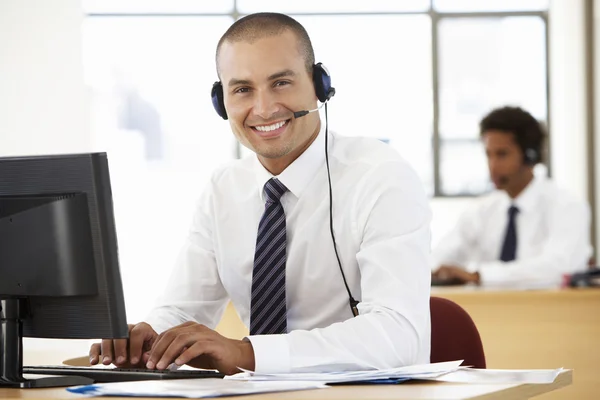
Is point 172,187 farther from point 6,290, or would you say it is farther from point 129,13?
point 6,290

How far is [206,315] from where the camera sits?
7.03ft

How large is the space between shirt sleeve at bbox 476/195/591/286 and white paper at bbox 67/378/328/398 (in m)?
2.74

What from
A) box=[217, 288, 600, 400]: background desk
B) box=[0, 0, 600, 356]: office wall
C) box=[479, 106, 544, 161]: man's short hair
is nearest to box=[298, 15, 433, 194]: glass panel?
box=[479, 106, 544, 161]: man's short hair

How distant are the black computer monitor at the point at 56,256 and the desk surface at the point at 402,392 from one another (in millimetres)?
104

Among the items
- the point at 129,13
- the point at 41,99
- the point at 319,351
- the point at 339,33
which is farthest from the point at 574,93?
the point at 319,351

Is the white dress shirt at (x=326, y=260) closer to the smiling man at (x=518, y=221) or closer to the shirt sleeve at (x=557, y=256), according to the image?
the shirt sleeve at (x=557, y=256)

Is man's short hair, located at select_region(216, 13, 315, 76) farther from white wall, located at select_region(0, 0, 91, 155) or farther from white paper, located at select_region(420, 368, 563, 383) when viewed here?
white wall, located at select_region(0, 0, 91, 155)

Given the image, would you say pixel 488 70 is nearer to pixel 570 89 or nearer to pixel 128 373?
pixel 570 89

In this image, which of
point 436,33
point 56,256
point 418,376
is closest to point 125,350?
point 56,256

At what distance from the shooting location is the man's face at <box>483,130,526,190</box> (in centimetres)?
448

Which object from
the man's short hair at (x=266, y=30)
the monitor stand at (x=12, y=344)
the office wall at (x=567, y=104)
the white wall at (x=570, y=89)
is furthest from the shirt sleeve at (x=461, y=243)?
the monitor stand at (x=12, y=344)

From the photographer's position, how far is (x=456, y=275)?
379 centimetres

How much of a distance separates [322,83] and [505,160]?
2.59 metres

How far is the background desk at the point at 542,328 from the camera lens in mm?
3361
